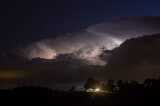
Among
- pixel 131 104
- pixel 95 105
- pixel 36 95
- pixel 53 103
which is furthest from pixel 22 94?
pixel 131 104

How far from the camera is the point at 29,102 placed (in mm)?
124938

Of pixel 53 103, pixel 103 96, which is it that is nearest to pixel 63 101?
pixel 53 103

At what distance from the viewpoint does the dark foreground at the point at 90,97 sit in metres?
120

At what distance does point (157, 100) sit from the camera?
120250 millimetres

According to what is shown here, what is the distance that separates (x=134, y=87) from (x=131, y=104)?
7505 mm

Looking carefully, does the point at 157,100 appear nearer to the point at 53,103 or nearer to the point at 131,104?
the point at 131,104

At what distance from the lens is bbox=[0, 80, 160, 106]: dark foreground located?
12006cm

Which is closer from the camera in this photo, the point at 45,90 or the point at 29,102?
the point at 29,102

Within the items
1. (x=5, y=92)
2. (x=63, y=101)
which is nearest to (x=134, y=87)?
(x=63, y=101)

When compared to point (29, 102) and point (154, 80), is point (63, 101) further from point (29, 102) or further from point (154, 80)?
point (154, 80)

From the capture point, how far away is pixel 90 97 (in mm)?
125188

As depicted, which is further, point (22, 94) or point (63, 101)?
point (22, 94)

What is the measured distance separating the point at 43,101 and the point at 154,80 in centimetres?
2865

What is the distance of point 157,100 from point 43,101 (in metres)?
27.4
